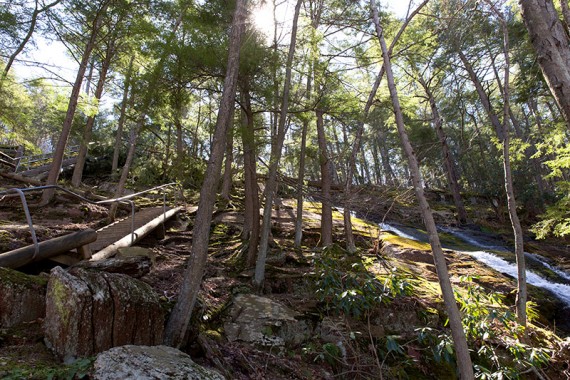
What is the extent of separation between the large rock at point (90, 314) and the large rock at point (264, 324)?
5.99 feet

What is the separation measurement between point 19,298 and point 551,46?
6982mm

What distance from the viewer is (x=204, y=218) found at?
4.14 meters

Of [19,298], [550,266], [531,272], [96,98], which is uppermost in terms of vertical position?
[96,98]

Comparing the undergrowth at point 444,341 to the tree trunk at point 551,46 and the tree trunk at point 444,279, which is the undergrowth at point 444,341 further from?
the tree trunk at point 551,46

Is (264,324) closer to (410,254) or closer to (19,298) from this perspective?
(19,298)

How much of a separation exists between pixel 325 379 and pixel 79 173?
15.3 m

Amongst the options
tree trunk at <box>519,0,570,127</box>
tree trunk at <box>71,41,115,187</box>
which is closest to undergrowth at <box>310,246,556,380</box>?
tree trunk at <box>519,0,570,127</box>

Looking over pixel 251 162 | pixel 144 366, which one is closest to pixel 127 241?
pixel 251 162

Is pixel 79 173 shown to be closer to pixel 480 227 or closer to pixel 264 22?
pixel 264 22

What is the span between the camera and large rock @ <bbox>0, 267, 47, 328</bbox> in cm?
286

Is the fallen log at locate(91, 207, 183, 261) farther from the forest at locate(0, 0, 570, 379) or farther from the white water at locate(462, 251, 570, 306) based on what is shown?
the white water at locate(462, 251, 570, 306)

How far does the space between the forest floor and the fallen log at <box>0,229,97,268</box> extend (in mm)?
312

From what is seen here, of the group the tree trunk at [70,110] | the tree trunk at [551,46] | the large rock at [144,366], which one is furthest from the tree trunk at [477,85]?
the tree trunk at [70,110]

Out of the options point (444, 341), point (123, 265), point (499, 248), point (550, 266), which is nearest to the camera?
point (444, 341)
